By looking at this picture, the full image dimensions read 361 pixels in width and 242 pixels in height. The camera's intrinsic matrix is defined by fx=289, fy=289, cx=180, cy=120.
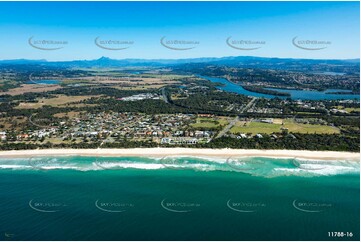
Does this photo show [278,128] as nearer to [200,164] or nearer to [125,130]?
[200,164]

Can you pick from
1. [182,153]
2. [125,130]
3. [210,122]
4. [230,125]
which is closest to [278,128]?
[230,125]

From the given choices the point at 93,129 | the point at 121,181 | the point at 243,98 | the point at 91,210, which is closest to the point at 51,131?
the point at 93,129

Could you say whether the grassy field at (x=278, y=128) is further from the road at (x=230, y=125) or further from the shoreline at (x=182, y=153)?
the shoreline at (x=182, y=153)

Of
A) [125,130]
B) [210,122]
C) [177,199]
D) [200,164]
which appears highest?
[210,122]

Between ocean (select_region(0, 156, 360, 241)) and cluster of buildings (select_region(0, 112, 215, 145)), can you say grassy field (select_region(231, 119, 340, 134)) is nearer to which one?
cluster of buildings (select_region(0, 112, 215, 145))

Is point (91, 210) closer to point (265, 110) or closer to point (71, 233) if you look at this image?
point (71, 233)

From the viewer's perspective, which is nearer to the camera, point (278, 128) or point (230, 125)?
point (278, 128)
